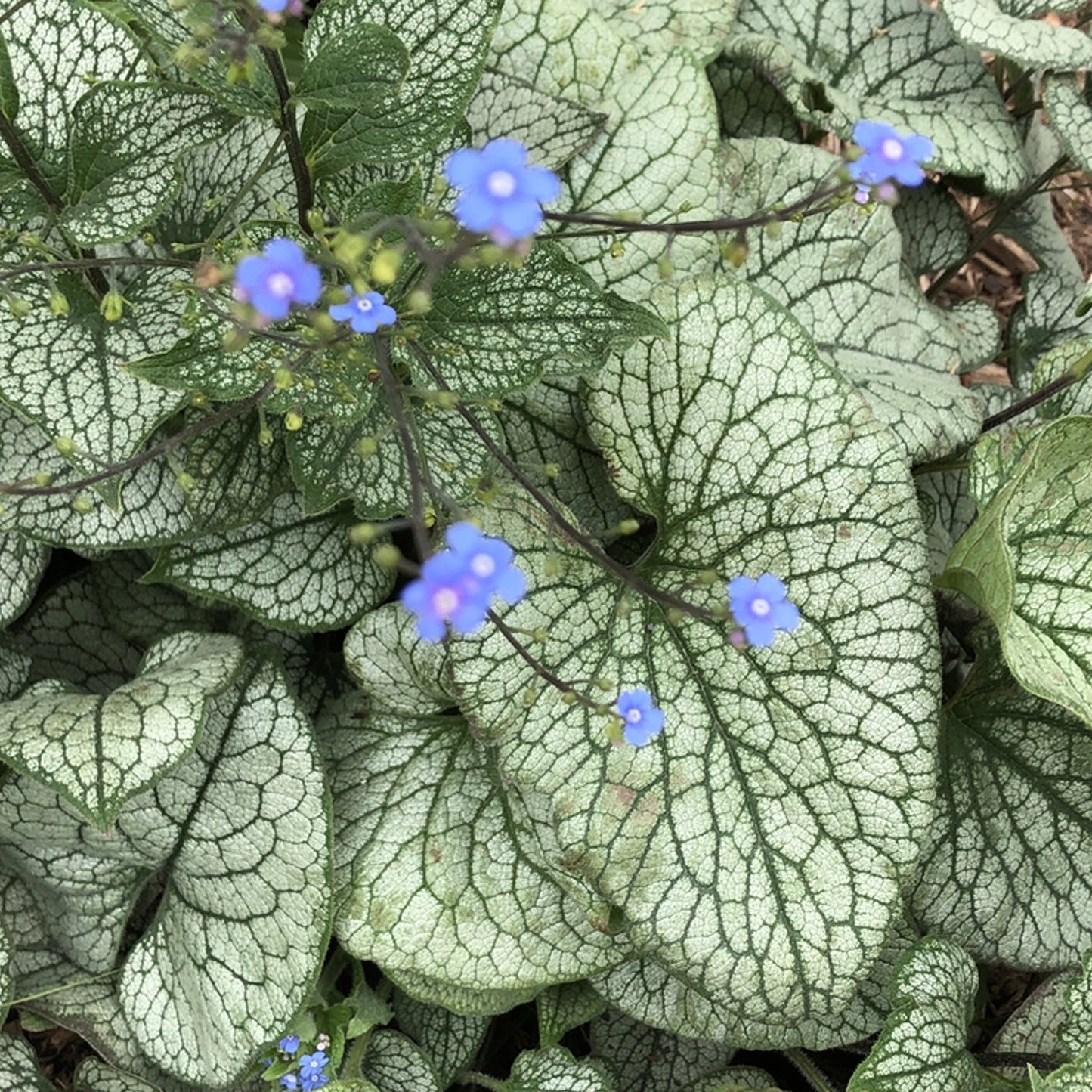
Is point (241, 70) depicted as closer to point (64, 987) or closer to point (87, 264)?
point (87, 264)

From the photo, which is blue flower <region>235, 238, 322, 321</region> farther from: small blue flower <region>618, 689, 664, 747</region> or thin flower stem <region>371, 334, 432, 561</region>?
small blue flower <region>618, 689, 664, 747</region>

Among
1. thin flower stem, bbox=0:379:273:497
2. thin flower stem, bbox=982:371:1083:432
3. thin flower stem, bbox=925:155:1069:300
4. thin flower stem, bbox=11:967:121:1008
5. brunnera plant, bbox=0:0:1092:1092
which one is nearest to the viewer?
thin flower stem, bbox=0:379:273:497

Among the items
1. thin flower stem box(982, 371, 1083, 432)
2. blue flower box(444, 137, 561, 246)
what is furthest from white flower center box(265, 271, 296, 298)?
thin flower stem box(982, 371, 1083, 432)

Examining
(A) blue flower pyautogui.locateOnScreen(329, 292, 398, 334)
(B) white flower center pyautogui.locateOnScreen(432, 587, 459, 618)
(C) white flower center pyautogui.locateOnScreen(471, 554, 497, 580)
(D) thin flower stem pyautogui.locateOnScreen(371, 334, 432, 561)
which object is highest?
(A) blue flower pyautogui.locateOnScreen(329, 292, 398, 334)

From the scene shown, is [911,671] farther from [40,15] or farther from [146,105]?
[40,15]

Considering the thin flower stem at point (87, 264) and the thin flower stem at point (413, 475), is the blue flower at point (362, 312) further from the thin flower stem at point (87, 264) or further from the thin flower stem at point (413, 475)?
the thin flower stem at point (87, 264)

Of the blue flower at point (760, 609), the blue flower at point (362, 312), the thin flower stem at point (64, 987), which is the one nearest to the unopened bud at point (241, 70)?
the blue flower at point (362, 312)
